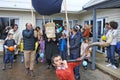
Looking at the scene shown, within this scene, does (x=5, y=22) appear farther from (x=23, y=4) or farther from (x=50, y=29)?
(x=50, y=29)

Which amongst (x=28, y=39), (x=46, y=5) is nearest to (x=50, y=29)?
(x=28, y=39)

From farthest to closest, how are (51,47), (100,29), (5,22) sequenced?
(5,22) → (100,29) → (51,47)

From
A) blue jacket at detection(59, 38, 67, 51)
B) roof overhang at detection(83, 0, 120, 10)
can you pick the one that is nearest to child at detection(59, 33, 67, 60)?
blue jacket at detection(59, 38, 67, 51)

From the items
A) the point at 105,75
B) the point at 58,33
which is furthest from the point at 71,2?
the point at 105,75

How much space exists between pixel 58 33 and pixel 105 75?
7.55 feet

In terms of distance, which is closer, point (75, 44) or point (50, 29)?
point (75, 44)

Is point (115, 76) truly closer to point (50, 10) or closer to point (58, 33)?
point (58, 33)

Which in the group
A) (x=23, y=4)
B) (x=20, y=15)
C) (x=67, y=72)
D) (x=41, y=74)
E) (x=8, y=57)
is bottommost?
(x=41, y=74)

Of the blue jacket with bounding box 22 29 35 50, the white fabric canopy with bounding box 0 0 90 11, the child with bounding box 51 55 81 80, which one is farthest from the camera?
the white fabric canopy with bounding box 0 0 90 11

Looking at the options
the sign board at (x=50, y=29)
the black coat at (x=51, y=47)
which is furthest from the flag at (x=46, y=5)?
the black coat at (x=51, y=47)

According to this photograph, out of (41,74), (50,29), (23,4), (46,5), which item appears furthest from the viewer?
(23,4)

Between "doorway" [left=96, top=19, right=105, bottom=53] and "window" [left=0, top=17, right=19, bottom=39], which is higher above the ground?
"window" [left=0, top=17, right=19, bottom=39]

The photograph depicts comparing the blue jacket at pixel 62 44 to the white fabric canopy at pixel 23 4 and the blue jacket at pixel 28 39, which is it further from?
the white fabric canopy at pixel 23 4

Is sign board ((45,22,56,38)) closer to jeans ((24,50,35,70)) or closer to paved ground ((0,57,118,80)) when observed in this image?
jeans ((24,50,35,70))
